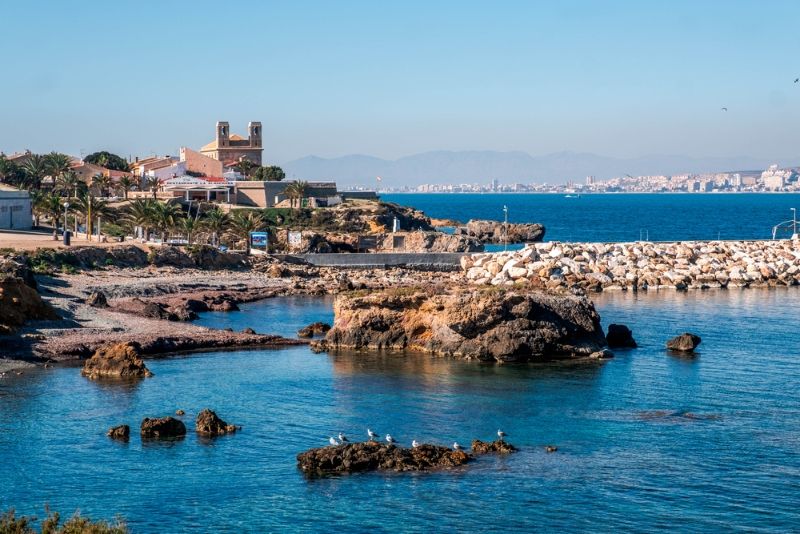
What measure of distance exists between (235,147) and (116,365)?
10626cm

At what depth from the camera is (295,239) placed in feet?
315

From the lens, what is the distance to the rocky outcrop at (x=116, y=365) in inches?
1667

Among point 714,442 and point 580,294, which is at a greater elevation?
point 580,294

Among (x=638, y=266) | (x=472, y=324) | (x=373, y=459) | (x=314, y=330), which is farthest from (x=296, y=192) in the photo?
(x=373, y=459)

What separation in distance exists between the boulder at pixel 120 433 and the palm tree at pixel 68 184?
231 ft

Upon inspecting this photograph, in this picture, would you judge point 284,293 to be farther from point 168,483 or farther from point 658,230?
point 658,230

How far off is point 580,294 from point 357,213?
2534 inches

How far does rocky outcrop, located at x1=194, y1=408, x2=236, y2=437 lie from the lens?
33.7 m

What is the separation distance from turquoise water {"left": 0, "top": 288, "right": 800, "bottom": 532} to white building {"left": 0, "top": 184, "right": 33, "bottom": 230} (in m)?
46.3

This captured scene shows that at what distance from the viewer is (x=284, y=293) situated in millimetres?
74625

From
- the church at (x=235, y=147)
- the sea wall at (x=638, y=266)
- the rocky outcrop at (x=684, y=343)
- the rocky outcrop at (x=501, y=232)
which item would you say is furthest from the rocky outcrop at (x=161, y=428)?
the church at (x=235, y=147)

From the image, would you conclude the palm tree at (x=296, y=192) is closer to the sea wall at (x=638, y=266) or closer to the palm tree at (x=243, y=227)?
the palm tree at (x=243, y=227)

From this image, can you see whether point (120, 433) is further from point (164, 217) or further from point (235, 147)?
point (235, 147)

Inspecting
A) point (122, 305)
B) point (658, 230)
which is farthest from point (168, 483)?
point (658, 230)
